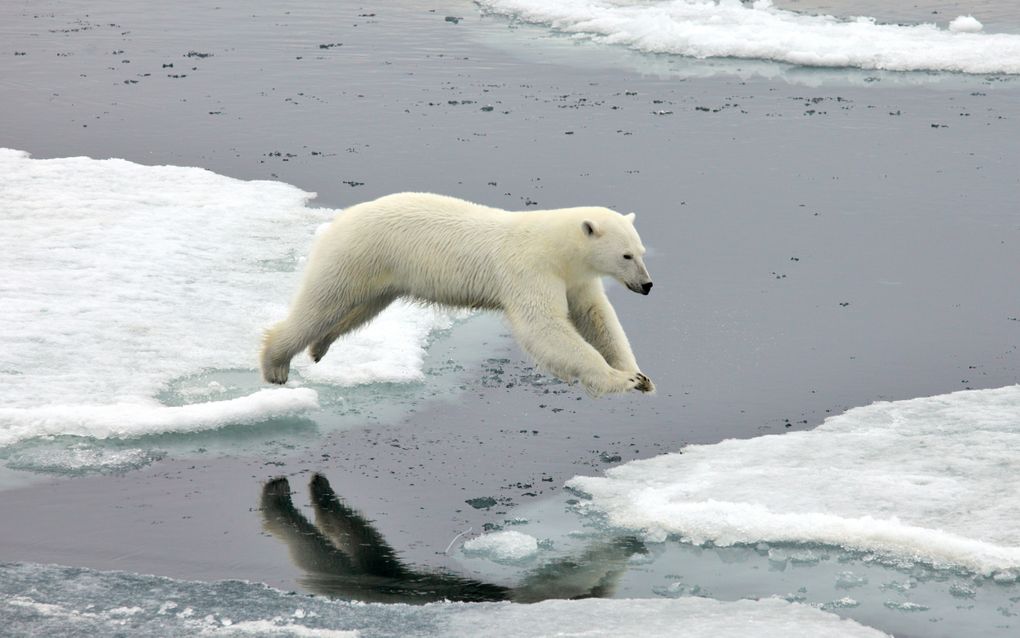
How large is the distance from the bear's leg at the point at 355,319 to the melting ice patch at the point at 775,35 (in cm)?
1029

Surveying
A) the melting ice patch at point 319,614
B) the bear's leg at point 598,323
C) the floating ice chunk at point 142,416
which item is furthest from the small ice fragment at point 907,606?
the floating ice chunk at point 142,416

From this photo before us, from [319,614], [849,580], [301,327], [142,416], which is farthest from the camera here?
[142,416]

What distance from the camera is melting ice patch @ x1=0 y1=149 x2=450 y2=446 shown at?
7.12m

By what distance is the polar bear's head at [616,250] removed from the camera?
239 inches

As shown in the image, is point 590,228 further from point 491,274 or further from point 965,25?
point 965,25

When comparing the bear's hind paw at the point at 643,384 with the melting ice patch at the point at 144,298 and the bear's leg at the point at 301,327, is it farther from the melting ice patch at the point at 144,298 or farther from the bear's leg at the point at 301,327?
the melting ice patch at the point at 144,298

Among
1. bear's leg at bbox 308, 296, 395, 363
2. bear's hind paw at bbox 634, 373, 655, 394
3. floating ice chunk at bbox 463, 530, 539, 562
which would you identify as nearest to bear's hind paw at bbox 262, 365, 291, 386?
bear's leg at bbox 308, 296, 395, 363

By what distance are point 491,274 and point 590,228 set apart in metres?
0.55

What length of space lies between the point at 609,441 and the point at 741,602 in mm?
1733

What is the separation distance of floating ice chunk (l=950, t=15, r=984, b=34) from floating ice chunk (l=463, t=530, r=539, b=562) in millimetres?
13050

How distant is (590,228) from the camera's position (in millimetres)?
6125

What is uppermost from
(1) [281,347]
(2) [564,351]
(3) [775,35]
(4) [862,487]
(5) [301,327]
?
(3) [775,35]

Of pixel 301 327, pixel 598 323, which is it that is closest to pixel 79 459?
pixel 301 327

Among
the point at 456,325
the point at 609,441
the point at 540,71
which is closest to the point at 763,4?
the point at 540,71
